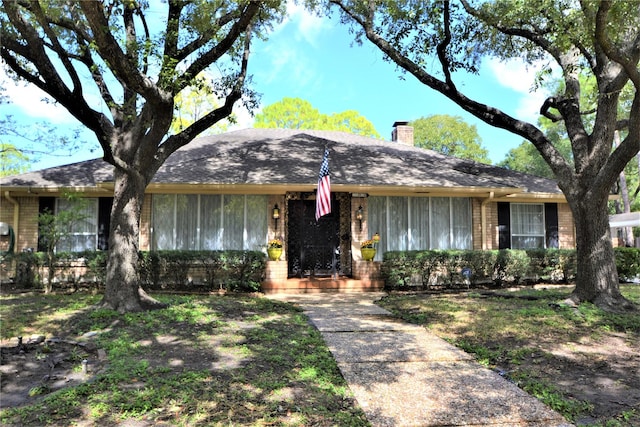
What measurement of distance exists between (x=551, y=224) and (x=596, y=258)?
250 inches

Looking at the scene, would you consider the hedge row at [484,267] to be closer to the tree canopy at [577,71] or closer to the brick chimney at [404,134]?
the tree canopy at [577,71]

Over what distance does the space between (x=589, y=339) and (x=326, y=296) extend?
18.7ft

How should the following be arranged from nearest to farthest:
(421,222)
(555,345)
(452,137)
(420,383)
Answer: (420,383), (555,345), (421,222), (452,137)

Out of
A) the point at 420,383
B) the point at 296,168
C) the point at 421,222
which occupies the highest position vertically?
the point at 296,168

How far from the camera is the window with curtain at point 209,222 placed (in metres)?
11.8

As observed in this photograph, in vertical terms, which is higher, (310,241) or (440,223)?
(440,223)

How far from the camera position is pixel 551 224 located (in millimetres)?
13414

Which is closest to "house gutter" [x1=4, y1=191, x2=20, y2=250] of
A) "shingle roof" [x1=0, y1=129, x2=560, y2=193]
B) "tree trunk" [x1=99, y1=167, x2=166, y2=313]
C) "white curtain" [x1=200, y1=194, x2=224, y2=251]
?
"shingle roof" [x1=0, y1=129, x2=560, y2=193]

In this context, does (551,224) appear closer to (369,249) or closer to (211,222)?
(369,249)

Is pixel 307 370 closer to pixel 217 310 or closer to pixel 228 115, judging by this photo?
pixel 217 310

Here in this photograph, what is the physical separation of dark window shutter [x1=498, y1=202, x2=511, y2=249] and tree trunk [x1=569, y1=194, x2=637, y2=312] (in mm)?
5363

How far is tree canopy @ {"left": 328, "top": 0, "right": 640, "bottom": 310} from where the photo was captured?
264 inches

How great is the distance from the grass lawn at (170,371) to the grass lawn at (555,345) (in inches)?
74.7

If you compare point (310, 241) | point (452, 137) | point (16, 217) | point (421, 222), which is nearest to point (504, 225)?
point (421, 222)
